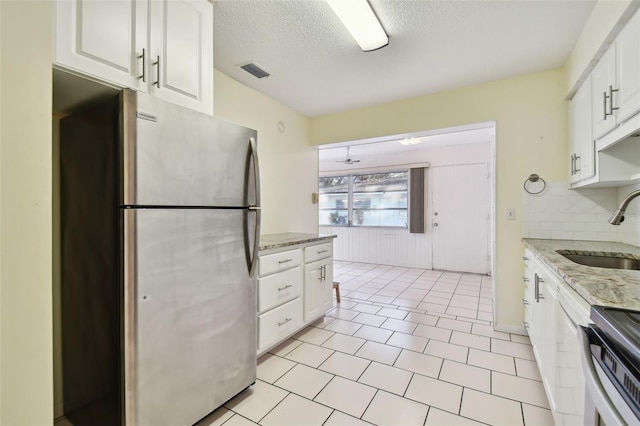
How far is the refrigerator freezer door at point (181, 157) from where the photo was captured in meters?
1.19

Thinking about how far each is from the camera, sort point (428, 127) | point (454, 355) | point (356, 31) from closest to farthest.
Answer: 1. point (356, 31)
2. point (454, 355)
3. point (428, 127)

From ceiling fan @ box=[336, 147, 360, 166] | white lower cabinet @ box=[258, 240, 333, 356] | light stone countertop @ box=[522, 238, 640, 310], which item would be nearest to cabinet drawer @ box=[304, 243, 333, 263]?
white lower cabinet @ box=[258, 240, 333, 356]

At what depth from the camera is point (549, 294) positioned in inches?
59.0

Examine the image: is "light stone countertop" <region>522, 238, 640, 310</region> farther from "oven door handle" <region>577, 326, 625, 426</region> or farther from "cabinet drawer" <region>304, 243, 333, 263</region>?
"cabinet drawer" <region>304, 243, 333, 263</region>

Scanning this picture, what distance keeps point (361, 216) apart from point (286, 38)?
15.0ft

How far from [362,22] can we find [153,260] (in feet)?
5.87

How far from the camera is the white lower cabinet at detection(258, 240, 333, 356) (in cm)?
210

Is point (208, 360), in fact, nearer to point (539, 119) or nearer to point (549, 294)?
point (549, 294)

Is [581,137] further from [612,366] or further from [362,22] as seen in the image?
[612,366]

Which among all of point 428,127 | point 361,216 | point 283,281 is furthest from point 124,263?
point 361,216

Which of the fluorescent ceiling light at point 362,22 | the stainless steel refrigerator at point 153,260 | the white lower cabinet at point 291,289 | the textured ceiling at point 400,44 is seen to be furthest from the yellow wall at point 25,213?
the fluorescent ceiling light at point 362,22

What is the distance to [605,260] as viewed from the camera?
1.80m

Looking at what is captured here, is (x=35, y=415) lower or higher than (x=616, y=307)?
lower

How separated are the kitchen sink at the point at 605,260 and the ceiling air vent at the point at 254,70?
2.64 meters
